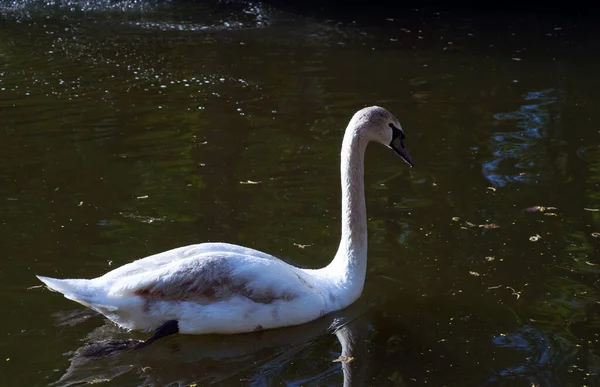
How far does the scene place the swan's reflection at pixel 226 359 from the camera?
5.25 m

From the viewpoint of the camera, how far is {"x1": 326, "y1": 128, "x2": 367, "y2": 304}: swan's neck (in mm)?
6023

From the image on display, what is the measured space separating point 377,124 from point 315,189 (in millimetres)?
2051

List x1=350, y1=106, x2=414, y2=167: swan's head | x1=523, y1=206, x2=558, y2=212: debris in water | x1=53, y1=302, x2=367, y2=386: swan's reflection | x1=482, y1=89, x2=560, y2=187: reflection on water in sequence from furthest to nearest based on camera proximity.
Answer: x1=482, y1=89, x2=560, y2=187: reflection on water < x1=523, y1=206, x2=558, y2=212: debris in water < x1=350, y1=106, x2=414, y2=167: swan's head < x1=53, y1=302, x2=367, y2=386: swan's reflection

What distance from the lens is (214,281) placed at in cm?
554

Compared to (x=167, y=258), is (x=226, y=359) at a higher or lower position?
lower

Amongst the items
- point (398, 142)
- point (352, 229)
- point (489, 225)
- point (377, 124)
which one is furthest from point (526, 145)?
point (352, 229)

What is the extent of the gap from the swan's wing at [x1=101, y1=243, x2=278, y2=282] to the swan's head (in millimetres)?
1099

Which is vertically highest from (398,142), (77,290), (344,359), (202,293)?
(398,142)

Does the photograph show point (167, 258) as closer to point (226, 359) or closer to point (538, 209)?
point (226, 359)

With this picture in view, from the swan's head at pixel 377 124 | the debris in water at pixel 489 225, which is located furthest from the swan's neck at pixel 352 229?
the debris in water at pixel 489 225

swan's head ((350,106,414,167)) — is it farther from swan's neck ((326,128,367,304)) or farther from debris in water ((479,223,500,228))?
debris in water ((479,223,500,228))

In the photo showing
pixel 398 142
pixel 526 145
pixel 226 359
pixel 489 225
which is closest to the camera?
pixel 226 359

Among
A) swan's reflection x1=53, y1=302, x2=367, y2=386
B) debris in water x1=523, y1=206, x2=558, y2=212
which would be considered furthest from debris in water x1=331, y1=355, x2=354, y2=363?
debris in water x1=523, y1=206, x2=558, y2=212

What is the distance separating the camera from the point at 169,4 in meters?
18.2
